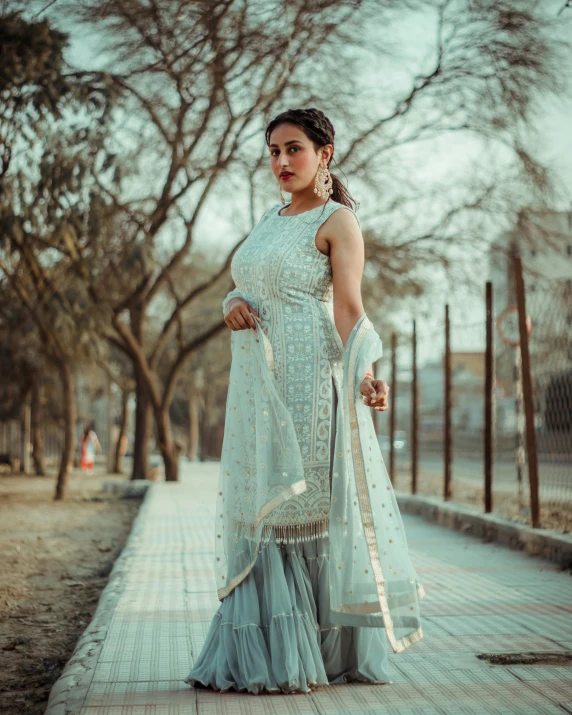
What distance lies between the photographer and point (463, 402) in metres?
15.0

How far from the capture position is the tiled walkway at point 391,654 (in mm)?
2973

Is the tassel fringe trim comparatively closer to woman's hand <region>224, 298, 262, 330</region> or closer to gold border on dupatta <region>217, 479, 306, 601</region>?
gold border on dupatta <region>217, 479, 306, 601</region>

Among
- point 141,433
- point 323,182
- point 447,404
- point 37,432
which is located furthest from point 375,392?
point 37,432

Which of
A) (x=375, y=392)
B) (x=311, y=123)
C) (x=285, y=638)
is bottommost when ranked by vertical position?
(x=285, y=638)

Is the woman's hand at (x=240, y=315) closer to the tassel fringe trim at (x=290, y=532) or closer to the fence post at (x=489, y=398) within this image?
the tassel fringe trim at (x=290, y=532)

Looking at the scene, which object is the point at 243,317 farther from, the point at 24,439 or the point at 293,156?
the point at 24,439

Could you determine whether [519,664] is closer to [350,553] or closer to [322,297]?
[350,553]

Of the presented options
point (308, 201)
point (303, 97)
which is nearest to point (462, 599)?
point (308, 201)

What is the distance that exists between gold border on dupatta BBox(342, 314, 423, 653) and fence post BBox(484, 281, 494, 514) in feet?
17.1

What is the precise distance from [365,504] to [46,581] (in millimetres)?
4140

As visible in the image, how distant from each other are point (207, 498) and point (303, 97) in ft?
21.2

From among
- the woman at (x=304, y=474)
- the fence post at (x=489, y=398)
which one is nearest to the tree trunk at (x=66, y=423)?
the fence post at (x=489, y=398)

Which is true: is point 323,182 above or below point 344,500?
above

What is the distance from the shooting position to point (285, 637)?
3080mm
